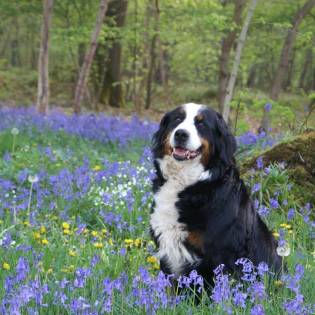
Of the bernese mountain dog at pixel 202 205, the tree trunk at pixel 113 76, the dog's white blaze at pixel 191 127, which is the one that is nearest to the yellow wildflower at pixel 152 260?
the bernese mountain dog at pixel 202 205

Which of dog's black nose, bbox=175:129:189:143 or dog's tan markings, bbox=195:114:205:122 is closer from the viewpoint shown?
dog's black nose, bbox=175:129:189:143

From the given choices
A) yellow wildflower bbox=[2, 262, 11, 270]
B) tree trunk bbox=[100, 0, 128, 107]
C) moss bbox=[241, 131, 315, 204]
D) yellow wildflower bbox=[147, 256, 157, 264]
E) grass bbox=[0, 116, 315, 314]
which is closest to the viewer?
grass bbox=[0, 116, 315, 314]

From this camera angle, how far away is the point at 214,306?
256cm

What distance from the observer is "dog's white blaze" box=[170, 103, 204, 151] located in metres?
3.47

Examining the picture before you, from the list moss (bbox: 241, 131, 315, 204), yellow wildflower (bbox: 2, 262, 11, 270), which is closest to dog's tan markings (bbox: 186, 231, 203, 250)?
yellow wildflower (bbox: 2, 262, 11, 270)

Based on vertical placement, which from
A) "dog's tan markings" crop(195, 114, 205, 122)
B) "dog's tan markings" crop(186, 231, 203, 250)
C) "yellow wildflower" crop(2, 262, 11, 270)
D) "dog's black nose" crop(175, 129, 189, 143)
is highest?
"dog's tan markings" crop(195, 114, 205, 122)

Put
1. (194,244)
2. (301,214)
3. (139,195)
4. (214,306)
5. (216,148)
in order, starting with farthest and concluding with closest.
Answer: (139,195), (301,214), (216,148), (194,244), (214,306)

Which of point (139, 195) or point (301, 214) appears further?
point (139, 195)

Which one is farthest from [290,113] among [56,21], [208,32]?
[56,21]

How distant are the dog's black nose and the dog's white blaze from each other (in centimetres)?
3

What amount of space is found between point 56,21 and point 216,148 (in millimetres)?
15825

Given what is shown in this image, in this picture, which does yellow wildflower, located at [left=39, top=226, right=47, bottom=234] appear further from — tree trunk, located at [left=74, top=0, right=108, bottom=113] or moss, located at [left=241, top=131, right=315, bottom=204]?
tree trunk, located at [left=74, top=0, right=108, bottom=113]

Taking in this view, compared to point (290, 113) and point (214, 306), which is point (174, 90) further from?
point (214, 306)

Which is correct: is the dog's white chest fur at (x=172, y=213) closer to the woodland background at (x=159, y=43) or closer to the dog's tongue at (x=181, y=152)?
the dog's tongue at (x=181, y=152)
